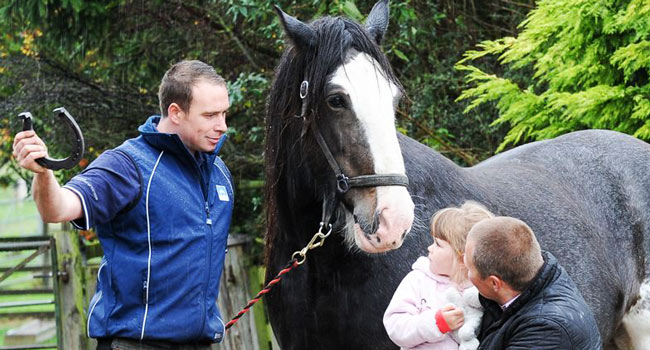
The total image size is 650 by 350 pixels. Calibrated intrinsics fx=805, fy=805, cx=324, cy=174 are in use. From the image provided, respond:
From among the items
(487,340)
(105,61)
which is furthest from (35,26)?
(487,340)

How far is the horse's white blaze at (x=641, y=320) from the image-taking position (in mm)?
4723

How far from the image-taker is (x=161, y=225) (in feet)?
9.48

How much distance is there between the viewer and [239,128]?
7.45 m

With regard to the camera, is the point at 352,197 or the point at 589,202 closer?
the point at 352,197

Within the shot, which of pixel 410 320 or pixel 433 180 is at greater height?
pixel 433 180

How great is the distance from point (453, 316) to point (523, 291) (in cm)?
29

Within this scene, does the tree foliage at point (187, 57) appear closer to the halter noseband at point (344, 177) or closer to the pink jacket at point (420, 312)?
the halter noseband at point (344, 177)

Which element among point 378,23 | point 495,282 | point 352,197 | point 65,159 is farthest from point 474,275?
point 378,23

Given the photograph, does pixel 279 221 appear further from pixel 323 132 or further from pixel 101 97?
pixel 101 97

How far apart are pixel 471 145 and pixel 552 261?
5.09 meters

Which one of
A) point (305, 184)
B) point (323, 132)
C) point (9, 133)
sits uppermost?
point (323, 132)

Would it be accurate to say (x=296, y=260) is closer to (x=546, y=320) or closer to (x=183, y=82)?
(x=183, y=82)

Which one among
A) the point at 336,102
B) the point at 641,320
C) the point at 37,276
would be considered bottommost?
the point at 37,276

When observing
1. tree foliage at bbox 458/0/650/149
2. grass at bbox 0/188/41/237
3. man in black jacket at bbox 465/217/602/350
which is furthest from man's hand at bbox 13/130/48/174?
grass at bbox 0/188/41/237
